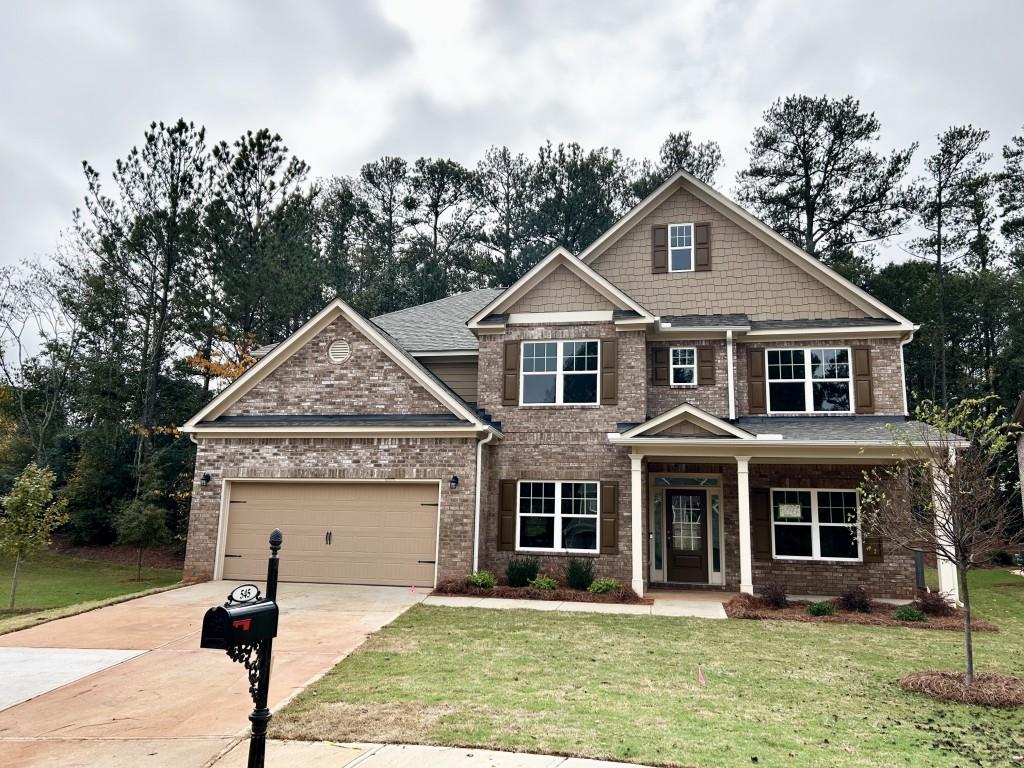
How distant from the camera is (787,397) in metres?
14.9

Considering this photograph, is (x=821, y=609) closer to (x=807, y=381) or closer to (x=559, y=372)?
(x=807, y=381)

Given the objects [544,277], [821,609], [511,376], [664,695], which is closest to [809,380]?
[821,609]

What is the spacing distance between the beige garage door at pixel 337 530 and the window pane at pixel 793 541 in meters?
7.02

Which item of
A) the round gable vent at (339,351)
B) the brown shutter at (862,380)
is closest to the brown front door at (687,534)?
the brown shutter at (862,380)

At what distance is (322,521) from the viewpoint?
13.9 metres

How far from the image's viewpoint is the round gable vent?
572 inches

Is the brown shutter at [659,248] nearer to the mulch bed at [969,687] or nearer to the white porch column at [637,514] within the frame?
the white porch column at [637,514]

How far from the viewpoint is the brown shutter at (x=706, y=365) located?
1496 cm

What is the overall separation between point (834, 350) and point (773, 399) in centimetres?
163

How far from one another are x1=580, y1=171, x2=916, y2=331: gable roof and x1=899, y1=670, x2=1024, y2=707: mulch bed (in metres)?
8.88

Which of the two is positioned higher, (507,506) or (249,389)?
→ (249,389)

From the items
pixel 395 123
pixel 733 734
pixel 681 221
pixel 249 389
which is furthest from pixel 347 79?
pixel 395 123

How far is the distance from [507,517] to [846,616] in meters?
6.36

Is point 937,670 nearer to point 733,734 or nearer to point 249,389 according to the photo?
point 733,734
